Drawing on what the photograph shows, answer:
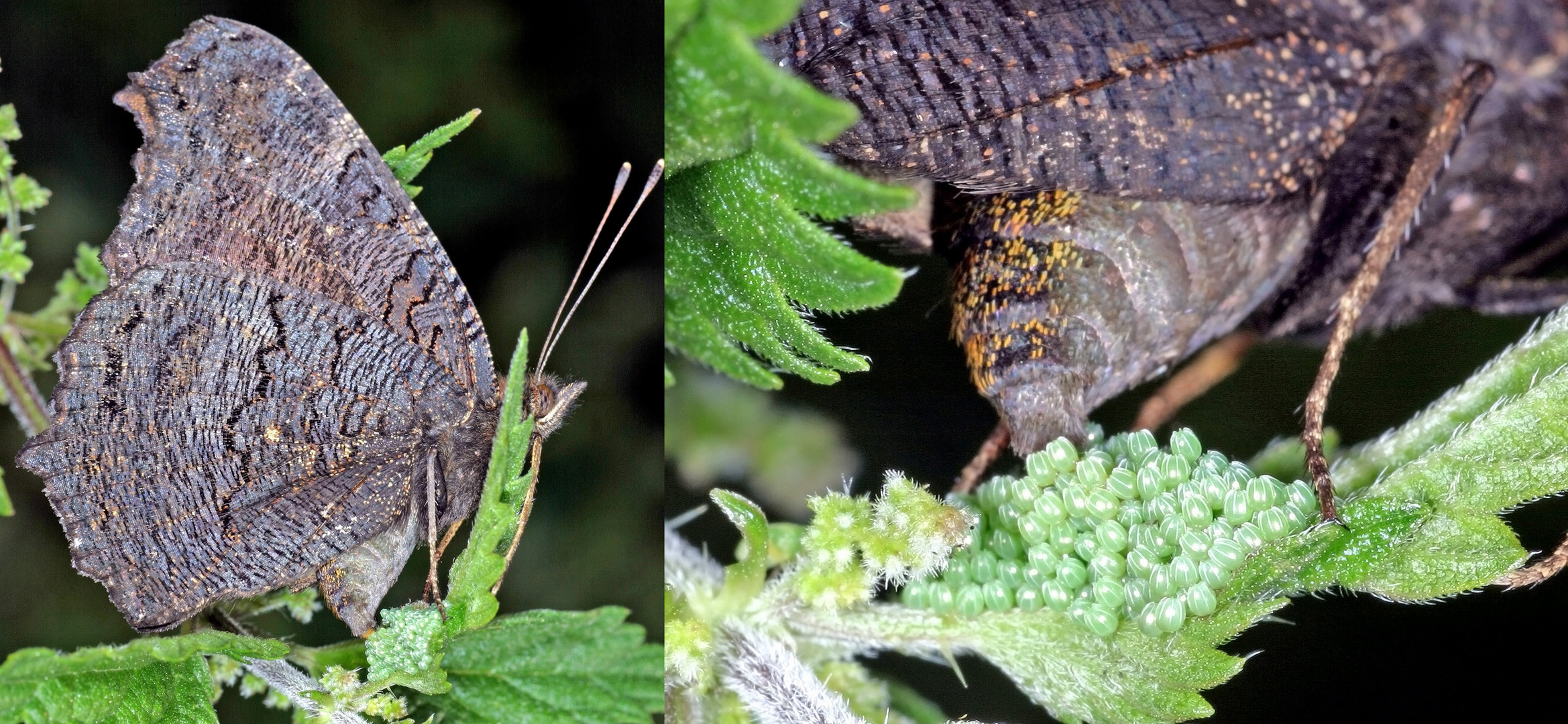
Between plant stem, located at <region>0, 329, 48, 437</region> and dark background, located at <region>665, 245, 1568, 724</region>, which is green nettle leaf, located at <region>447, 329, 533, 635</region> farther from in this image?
plant stem, located at <region>0, 329, 48, 437</region>

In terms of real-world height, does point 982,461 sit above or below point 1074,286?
below

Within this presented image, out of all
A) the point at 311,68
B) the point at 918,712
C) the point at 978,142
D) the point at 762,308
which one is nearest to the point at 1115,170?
the point at 978,142

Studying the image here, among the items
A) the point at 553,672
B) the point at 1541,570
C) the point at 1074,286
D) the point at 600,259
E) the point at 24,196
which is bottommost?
the point at 1541,570

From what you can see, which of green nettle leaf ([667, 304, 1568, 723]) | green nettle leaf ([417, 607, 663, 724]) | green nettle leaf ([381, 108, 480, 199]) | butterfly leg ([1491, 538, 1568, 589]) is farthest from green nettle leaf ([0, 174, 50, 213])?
butterfly leg ([1491, 538, 1568, 589])

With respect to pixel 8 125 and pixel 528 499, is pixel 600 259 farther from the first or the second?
pixel 8 125

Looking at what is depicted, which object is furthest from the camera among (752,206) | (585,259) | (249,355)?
(585,259)

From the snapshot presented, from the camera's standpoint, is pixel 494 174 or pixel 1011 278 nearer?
pixel 1011 278

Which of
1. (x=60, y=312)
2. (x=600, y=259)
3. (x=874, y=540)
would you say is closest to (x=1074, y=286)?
(x=874, y=540)
